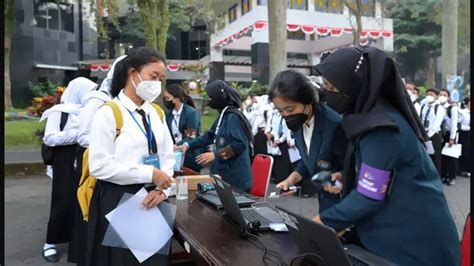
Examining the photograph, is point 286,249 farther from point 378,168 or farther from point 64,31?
point 64,31

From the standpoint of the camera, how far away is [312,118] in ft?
7.13

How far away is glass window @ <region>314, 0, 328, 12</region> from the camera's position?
19.6 m

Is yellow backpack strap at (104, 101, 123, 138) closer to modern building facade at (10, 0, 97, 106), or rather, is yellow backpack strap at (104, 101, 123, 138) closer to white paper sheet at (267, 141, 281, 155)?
white paper sheet at (267, 141, 281, 155)

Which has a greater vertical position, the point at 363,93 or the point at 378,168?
the point at 363,93

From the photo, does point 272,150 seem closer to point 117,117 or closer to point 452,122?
point 452,122

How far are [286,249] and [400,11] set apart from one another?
2454 cm

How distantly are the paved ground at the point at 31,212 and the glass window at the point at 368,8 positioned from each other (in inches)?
538

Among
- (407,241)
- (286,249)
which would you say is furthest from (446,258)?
(286,249)

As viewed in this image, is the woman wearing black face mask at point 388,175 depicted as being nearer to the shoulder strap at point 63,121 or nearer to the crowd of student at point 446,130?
the shoulder strap at point 63,121

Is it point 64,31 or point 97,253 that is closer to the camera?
point 97,253

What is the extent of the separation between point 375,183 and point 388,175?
0.05 metres

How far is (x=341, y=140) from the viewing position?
76.8 inches

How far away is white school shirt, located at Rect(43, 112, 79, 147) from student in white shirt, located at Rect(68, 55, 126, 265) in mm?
145

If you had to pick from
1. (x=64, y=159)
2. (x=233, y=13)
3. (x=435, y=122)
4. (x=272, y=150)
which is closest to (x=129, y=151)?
(x=64, y=159)
